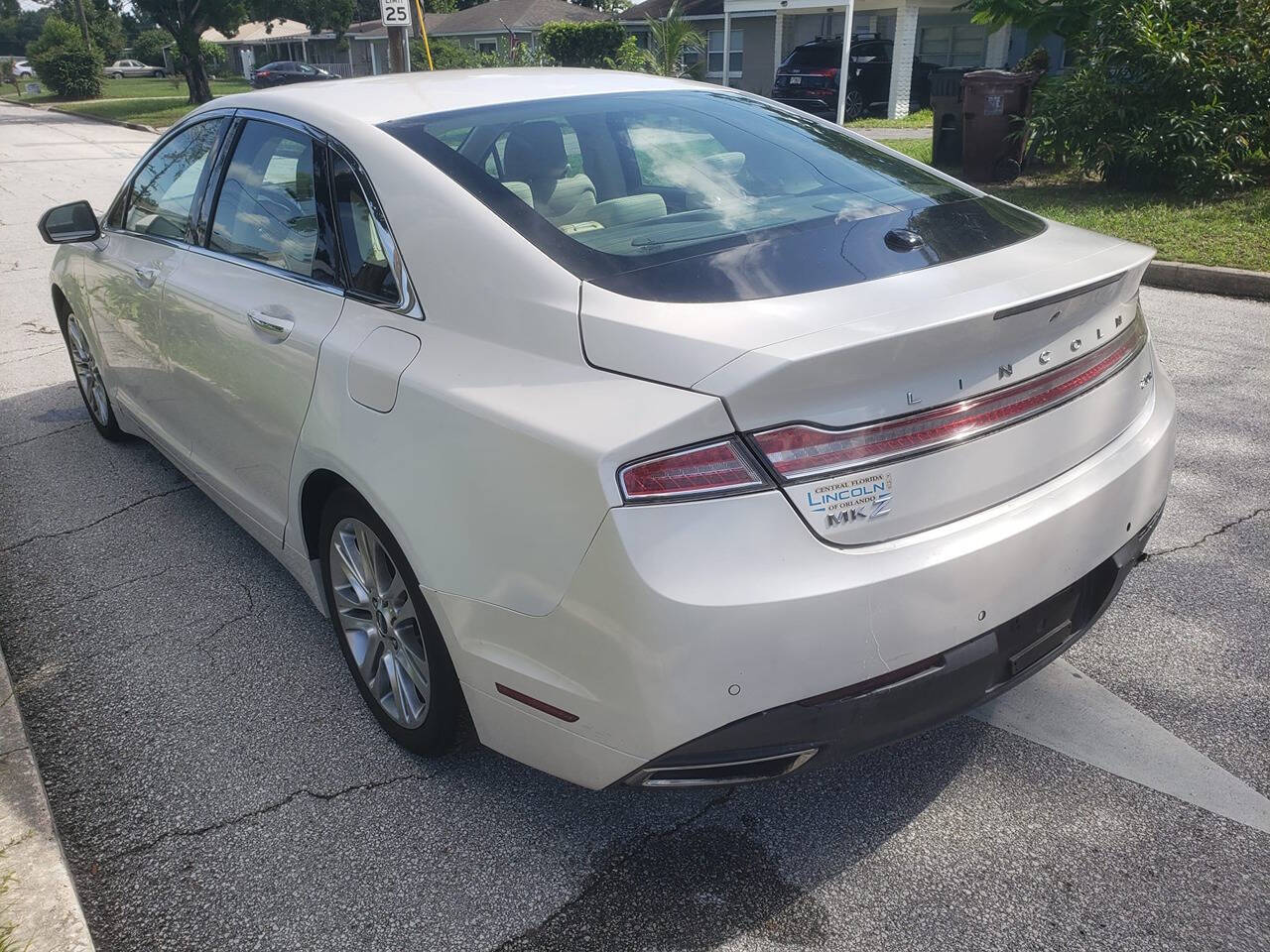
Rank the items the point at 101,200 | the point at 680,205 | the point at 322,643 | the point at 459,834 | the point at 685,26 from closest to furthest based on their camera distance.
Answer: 1. the point at 459,834
2. the point at 680,205
3. the point at 322,643
4. the point at 101,200
5. the point at 685,26

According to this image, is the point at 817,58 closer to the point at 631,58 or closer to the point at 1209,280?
the point at 631,58

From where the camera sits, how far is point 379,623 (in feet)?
9.38

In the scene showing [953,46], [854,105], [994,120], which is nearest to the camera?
[994,120]

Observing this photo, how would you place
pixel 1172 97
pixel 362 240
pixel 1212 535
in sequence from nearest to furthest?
pixel 362 240
pixel 1212 535
pixel 1172 97

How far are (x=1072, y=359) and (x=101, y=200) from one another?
1488cm

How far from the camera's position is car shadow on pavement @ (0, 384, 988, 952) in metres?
2.33

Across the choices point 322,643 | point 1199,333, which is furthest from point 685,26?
point 322,643

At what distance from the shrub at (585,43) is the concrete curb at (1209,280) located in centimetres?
2816

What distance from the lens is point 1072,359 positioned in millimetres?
2352

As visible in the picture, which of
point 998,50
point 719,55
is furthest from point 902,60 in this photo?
point 719,55

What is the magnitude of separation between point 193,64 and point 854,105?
922 inches

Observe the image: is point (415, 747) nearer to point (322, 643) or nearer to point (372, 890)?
point (372, 890)

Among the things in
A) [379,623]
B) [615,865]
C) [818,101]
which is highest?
[379,623]

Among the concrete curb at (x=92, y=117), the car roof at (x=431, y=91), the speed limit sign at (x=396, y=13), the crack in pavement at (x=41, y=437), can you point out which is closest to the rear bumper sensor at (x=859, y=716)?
the car roof at (x=431, y=91)
